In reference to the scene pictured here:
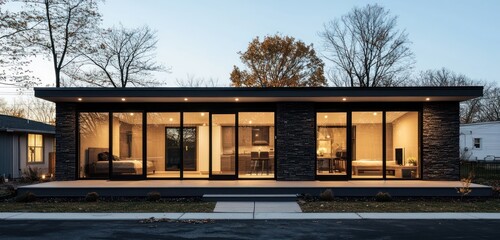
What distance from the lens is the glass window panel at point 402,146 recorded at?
18297 millimetres

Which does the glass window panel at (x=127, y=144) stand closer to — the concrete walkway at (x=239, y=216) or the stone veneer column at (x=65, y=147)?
the stone veneer column at (x=65, y=147)

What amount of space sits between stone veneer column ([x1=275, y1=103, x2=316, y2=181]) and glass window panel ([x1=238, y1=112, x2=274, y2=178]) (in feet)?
1.14

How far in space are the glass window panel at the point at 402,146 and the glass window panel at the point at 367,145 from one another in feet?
1.07

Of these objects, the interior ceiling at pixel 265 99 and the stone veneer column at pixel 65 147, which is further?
the stone veneer column at pixel 65 147

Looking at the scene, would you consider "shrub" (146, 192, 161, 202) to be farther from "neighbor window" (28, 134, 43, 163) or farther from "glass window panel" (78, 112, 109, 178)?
"neighbor window" (28, 134, 43, 163)

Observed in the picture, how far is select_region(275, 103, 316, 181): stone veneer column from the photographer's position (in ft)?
58.9

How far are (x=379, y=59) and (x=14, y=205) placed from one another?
35.6 meters

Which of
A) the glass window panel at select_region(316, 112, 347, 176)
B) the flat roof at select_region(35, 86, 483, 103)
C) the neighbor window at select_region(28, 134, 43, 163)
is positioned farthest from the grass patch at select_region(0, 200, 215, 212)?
the neighbor window at select_region(28, 134, 43, 163)

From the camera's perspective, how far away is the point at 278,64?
41.5m

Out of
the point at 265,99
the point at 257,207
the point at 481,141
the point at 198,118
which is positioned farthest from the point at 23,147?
the point at 481,141

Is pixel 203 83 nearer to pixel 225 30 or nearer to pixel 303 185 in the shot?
pixel 225 30

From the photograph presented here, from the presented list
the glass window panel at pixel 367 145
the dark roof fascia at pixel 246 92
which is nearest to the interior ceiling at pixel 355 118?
the glass window panel at pixel 367 145

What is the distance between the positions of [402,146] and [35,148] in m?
18.5

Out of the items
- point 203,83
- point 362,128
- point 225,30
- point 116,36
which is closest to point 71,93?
point 362,128
